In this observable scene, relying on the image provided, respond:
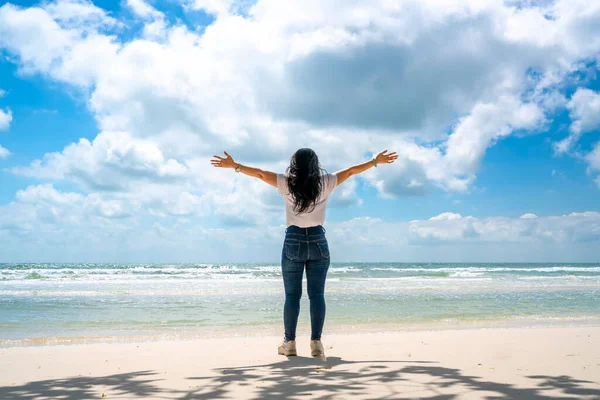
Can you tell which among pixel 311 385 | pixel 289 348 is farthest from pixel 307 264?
pixel 311 385

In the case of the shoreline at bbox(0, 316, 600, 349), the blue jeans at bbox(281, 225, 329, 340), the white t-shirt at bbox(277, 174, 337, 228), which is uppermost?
the white t-shirt at bbox(277, 174, 337, 228)

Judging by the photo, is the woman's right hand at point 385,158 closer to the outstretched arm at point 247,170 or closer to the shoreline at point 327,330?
the outstretched arm at point 247,170

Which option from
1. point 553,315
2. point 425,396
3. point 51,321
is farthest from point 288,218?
point 553,315

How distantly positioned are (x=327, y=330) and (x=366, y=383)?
4433 millimetres

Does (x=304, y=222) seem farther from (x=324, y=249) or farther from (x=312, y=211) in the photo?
(x=324, y=249)

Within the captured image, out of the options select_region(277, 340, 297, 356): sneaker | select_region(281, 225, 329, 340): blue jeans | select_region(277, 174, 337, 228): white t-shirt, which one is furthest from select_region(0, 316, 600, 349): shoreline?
select_region(277, 174, 337, 228): white t-shirt

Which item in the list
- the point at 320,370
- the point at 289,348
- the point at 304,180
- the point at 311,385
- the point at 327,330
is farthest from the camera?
the point at 327,330

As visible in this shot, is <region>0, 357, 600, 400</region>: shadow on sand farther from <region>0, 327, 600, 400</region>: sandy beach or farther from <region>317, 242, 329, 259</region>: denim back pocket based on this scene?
<region>317, 242, 329, 259</region>: denim back pocket

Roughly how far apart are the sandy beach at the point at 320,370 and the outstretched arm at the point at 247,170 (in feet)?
5.24

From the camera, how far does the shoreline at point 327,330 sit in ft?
22.7

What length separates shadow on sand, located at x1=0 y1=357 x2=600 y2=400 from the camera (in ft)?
10.4

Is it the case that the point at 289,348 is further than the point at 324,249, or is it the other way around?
the point at 289,348

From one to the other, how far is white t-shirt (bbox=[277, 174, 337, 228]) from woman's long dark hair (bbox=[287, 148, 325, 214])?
1.5 inches

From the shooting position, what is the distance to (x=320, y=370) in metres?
3.92
